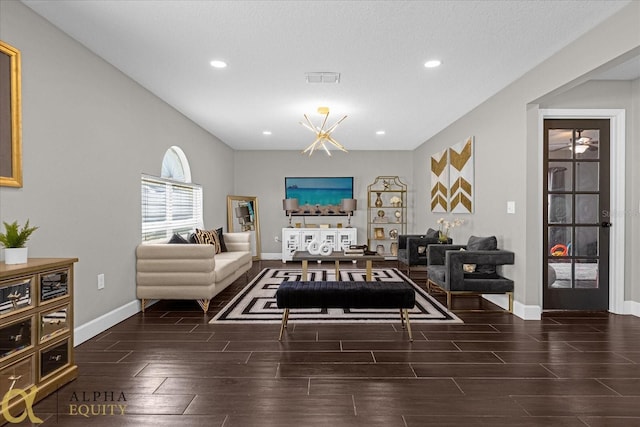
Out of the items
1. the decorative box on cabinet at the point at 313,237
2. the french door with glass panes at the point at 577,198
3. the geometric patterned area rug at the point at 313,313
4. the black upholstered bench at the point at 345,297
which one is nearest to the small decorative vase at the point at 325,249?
the geometric patterned area rug at the point at 313,313

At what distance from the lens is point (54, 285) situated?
7.51 feet

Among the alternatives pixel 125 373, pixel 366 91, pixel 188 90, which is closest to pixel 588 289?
pixel 366 91

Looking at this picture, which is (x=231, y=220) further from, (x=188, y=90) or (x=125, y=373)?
(x=125, y=373)

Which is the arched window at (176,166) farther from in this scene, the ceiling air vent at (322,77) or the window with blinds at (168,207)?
the ceiling air vent at (322,77)

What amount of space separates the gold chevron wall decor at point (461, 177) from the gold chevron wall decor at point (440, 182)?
0.18 meters

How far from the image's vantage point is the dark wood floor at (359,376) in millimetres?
2031

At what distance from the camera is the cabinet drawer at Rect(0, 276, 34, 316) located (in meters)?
1.96

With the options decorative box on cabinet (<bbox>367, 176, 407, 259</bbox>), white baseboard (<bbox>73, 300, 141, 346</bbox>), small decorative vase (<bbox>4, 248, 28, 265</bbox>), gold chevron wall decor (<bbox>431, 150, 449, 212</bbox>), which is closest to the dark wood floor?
white baseboard (<bbox>73, 300, 141, 346</bbox>)

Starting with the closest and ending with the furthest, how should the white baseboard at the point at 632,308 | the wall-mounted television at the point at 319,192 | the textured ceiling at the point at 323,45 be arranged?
the textured ceiling at the point at 323,45
the white baseboard at the point at 632,308
the wall-mounted television at the point at 319,192

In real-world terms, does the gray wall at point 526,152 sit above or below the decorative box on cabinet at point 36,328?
above

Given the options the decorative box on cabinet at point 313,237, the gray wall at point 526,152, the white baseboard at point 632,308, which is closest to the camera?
the gray wall at point 526,152

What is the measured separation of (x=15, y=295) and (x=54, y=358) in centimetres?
50

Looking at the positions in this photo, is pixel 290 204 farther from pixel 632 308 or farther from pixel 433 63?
Answer: pixel 632 308

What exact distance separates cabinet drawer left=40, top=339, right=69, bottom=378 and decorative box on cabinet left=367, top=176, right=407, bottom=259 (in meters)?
6.57
